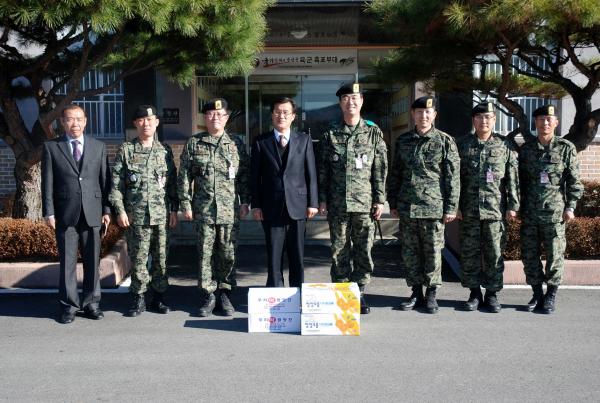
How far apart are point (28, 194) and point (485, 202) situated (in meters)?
5.65

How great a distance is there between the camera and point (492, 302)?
5586mm

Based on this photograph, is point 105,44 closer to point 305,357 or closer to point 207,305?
point 207,305

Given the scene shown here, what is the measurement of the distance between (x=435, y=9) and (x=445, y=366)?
3686mm

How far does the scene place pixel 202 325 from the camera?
5.19 metres

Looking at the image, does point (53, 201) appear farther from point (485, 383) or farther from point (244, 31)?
point (485, 383)

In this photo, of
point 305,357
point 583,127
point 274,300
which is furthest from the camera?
point 583,127

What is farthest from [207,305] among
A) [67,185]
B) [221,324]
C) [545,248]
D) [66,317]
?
[545,248]

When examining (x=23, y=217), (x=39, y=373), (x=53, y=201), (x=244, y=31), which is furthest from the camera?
(x=23, y=217)

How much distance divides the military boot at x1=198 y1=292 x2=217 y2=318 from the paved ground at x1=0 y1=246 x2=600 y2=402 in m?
0.09

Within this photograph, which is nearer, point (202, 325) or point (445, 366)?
point (445, 366)

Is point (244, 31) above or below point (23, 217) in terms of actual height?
above

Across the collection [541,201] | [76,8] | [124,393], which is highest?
[76,8]

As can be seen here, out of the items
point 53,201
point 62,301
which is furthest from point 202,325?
point 53,201

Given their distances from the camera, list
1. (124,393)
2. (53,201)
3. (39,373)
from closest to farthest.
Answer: (124,393) → (39,373) → (53,201)
